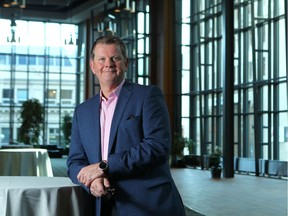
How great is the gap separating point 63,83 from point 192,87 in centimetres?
1167

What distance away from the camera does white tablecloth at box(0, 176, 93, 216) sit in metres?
2.35

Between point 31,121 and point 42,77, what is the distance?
3.74m

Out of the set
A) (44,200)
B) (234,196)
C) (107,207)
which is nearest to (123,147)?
(107,207)

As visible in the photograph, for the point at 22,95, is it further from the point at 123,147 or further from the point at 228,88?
the point at 123,147

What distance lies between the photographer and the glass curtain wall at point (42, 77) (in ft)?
97.5

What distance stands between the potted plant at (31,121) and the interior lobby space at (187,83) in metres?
0.05

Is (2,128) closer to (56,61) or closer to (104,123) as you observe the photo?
(56,61)

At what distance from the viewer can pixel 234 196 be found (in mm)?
10797

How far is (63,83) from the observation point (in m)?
31.0

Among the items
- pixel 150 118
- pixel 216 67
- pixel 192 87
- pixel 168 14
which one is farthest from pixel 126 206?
pixel 168 14

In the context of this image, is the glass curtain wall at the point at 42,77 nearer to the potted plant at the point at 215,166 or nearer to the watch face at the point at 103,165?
the potted plant at the point at 215,166

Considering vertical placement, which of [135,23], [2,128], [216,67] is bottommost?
[2,128]

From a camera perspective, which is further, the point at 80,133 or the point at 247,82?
the point at 247,82

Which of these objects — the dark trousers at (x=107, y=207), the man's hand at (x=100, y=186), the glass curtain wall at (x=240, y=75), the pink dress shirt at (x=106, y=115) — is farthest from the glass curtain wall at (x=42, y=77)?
the man's hand at (x=100, y=186)
